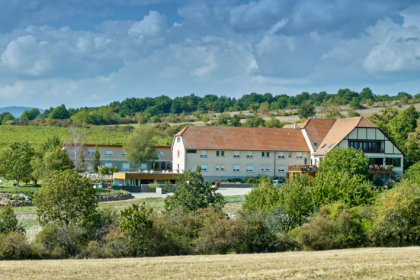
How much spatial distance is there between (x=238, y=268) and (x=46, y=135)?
8164cm

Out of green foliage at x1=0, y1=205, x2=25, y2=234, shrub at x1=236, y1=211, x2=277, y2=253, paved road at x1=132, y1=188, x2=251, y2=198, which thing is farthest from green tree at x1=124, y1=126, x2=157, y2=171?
shrub at x1=236, y1=211, x2=277, y2=253

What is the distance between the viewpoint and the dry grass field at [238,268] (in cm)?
1477

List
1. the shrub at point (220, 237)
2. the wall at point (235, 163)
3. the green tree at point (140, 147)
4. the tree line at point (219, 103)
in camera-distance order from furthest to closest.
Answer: the tree line at point (219, 103) < the green tree at point (140, 147) < the wall at point (235, 163) < the shrub at point (220, 237)

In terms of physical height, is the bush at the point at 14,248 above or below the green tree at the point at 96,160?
below

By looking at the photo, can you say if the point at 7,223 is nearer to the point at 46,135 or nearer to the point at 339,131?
the point at 339,131

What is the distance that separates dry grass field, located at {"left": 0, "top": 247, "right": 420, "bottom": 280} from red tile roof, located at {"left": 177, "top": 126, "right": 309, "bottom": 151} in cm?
3970

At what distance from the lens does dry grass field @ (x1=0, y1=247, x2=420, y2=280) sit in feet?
48.5

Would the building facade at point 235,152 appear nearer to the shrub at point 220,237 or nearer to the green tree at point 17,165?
the green tree at point 17,165

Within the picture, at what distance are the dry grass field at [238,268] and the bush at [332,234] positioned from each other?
4834 millimetres

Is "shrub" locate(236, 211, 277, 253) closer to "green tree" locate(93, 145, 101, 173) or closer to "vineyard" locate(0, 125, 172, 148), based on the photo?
"green tree" locate(93, 145, 101, 173)

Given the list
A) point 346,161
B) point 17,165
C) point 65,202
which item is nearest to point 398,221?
point 65,202

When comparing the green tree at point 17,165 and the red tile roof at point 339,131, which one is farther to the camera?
the red tile roof at point 339,131

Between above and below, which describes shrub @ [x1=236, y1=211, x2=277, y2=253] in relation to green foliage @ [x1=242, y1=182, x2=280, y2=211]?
below

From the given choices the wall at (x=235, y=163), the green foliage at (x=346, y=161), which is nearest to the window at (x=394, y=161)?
the green foliage at (x=346, y=161)
